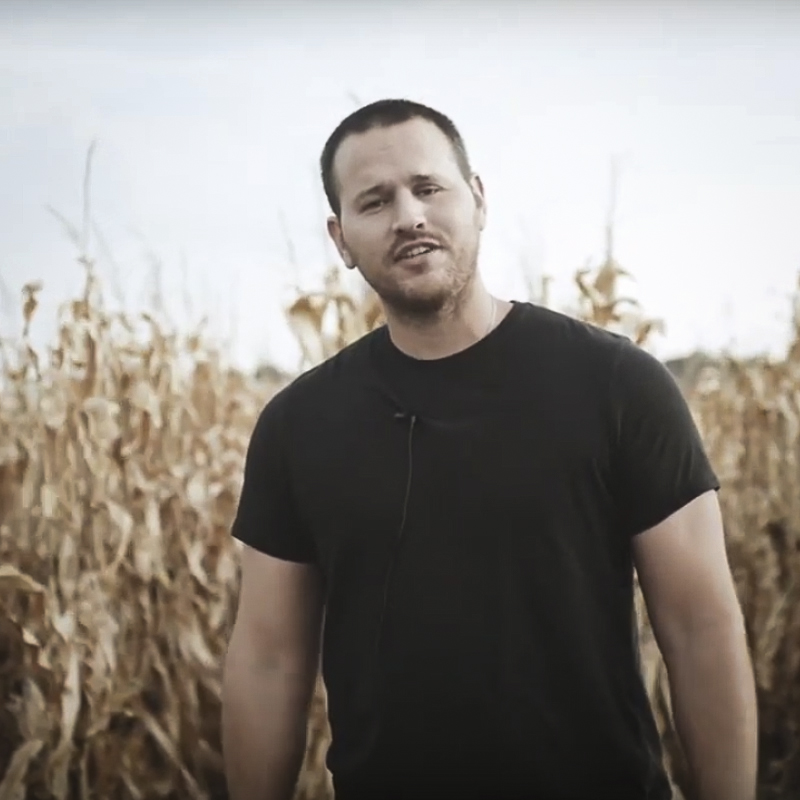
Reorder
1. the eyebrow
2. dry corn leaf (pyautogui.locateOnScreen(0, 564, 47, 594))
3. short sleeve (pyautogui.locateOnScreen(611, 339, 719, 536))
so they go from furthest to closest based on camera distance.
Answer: dry corn leaf (pyautogui.locateOnScreen(0, 564, 47, 594)) → the eyebrow → short sleeve (pyautogui.locateOnScreen(611, 339, 719, 536))

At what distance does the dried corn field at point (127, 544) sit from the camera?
1.29 metres

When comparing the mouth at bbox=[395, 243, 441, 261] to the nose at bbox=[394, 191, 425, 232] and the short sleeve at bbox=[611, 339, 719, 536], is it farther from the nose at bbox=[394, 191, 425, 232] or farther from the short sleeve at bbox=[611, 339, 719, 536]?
the short sleeve at bbox=[611, 339, 719, 536]

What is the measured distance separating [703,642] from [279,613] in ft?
1.57

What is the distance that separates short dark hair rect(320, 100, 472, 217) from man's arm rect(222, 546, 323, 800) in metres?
0.46

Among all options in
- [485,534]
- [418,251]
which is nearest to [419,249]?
[418,251]

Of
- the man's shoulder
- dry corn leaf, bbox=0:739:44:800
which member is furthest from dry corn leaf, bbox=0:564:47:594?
the man's shoulder

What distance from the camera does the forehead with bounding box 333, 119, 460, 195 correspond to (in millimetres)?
1113

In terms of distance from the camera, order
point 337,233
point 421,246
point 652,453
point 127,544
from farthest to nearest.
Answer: point 127,544
point 337,233
point 421,246
point 652,453

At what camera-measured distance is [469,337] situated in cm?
108

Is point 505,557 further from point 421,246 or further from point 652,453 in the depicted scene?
point 421,246

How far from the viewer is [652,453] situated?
3.23 feet

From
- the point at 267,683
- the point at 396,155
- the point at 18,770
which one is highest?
the point at 396,155

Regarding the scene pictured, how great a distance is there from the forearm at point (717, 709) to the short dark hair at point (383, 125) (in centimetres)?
58

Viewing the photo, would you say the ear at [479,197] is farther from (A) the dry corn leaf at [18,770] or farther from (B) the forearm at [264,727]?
(A) the dry corn leaf at [18,770]
